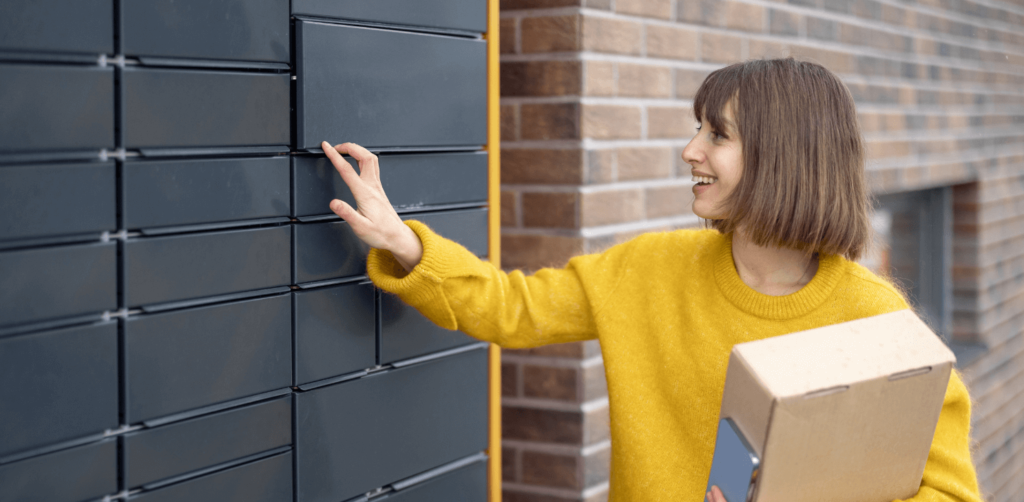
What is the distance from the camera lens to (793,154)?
4.77 feet

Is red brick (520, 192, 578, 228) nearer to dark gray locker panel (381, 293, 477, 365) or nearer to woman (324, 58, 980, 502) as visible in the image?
woman (324, 58, 980, 502)

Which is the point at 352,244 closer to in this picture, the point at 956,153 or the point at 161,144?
the point at 161,144

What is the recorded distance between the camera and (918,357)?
47.1 inches

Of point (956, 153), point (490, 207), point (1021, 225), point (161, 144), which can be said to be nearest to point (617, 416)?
point (490, 207)

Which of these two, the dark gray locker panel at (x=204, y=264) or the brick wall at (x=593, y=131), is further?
the brick wall at (x=593, y=131)

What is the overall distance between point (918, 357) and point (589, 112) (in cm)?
94

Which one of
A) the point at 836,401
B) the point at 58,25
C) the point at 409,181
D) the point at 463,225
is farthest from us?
the point at 463,225

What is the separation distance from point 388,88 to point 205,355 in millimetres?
485

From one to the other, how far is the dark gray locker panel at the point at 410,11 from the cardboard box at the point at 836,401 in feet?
2.33

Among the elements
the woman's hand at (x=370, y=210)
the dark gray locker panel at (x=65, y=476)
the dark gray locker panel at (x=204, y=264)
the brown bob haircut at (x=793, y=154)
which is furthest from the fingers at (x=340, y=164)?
the brown bob haircut at (x=793, y=154)

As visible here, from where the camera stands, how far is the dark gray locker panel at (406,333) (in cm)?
150

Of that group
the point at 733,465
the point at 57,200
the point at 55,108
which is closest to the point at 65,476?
the point at 57,200

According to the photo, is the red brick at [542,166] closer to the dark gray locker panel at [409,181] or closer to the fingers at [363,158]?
the dark gray locker panel at [409,181]

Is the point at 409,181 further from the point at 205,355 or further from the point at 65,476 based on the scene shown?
the point at 65,476
